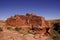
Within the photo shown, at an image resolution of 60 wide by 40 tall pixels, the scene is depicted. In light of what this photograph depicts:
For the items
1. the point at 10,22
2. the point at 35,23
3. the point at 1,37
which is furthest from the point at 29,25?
the point at 1,37

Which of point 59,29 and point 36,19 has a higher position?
point 36,19

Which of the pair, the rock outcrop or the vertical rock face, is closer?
the rock outcrop

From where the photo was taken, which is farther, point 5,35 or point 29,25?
point 29,25

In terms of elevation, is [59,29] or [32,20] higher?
[32,20]

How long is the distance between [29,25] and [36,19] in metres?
2.18

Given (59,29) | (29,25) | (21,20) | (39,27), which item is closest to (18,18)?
(21,20)

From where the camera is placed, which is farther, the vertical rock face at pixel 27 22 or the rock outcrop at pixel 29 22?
the vertical rock face at pixel 27 22

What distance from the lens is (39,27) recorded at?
89.9ft

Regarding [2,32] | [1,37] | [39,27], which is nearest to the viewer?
[1,37]

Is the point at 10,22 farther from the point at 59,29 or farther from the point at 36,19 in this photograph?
the point at 59,29

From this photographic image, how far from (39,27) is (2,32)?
12000mm

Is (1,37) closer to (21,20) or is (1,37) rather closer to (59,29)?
(21,20)

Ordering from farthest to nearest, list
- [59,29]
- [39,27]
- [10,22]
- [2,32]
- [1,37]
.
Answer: [59,29], [10,22], [39,27], [2,32], [1,37]

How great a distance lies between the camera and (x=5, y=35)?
52.4ft
